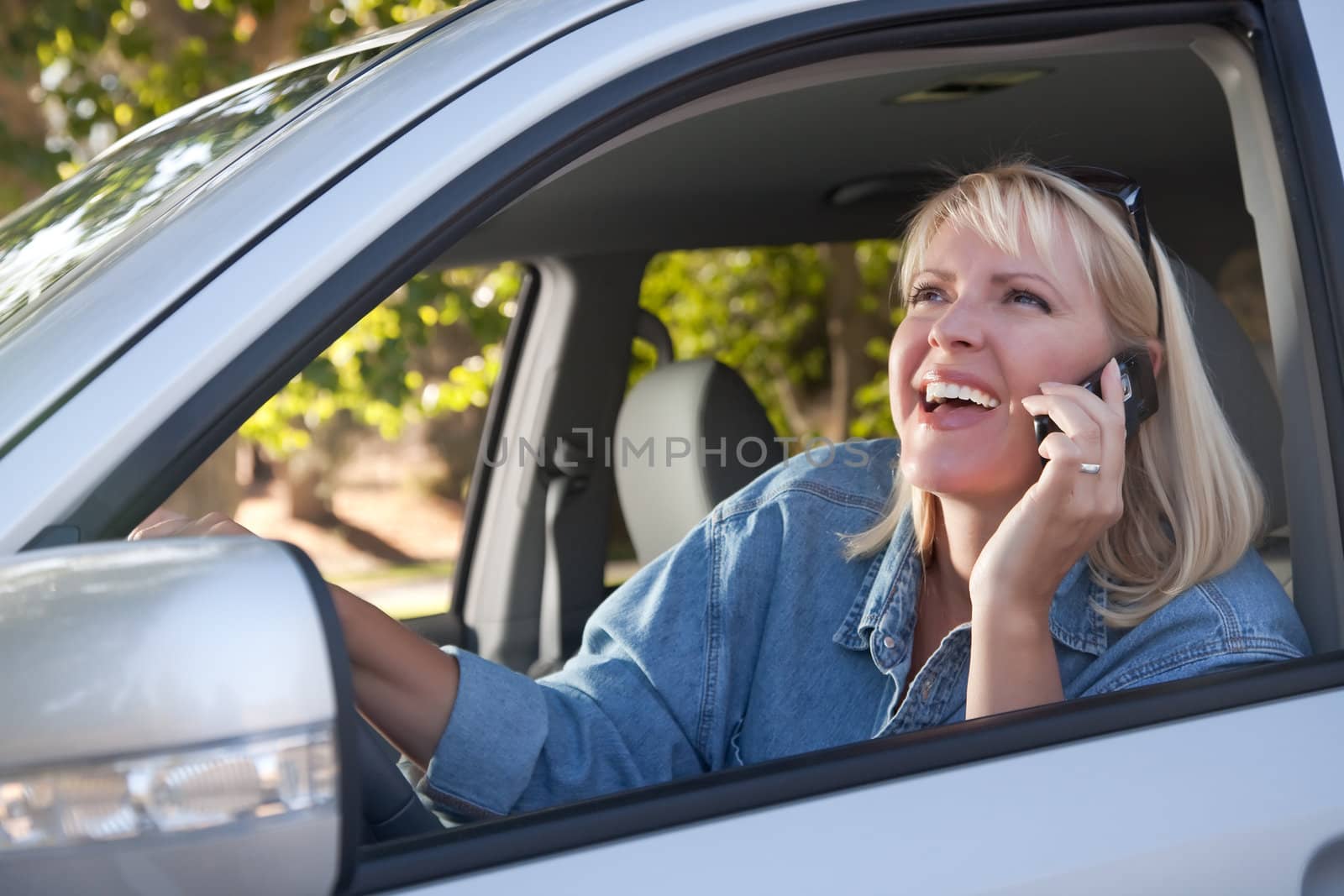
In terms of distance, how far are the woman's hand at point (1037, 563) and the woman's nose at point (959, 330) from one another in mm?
189

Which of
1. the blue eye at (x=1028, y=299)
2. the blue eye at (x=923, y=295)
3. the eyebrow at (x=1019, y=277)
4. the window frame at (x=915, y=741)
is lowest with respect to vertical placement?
the window frame at (x=915, y=741)

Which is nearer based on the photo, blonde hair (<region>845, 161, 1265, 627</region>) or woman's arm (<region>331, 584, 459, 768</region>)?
woman's arm (<region>331, 584, 459, 768</region>)

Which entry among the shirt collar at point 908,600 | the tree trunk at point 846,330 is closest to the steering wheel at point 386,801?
the shirt collar at point 908,600

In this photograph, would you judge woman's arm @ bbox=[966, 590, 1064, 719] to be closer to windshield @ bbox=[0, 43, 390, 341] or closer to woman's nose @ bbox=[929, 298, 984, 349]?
woman's nose @ bbox=[929, 298, 984, 349]

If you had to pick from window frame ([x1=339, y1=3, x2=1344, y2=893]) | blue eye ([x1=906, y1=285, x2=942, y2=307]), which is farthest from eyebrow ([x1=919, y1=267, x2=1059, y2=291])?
window frame ([x1=339, y1=3, x2=1344, y2=893])

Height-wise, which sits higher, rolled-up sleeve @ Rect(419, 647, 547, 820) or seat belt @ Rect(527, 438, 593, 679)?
seat belt @ Rect(527, 438, 593, 679)

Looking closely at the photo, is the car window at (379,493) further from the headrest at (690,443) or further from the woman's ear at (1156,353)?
the woman's ear at (1156,353)

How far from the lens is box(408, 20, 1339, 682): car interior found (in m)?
1.63

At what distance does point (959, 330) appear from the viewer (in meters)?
1.79

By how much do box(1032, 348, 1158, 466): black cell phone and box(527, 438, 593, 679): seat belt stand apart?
5.37 ft

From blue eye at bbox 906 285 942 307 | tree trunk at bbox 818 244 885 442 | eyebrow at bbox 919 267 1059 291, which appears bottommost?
eyebrow at bbox 919 267 1059 291

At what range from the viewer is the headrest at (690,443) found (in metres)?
2.85

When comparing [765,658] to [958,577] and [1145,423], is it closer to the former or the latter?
[958,577]

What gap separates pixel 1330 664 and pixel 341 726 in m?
1.02
